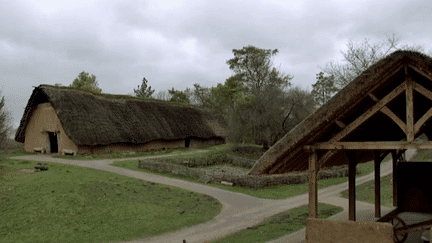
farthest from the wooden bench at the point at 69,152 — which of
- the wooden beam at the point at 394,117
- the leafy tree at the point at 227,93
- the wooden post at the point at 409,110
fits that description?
the wooden post at the point at 409,110

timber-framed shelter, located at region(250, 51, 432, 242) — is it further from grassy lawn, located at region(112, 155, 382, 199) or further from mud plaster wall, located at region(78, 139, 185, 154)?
mud plaster wall, located at region(78, 139, 185, 154)

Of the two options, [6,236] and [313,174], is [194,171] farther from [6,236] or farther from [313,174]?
[313,174]

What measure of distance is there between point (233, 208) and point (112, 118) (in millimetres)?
18013

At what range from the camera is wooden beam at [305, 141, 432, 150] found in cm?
454

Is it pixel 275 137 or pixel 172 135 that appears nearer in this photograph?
pixel 275 137

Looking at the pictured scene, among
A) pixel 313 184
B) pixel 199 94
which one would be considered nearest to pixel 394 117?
pixel 313 184

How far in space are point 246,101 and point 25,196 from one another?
2005 centimetres

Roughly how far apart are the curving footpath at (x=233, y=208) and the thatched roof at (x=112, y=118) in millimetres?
5078

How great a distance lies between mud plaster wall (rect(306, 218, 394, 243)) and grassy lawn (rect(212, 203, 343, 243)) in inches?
165

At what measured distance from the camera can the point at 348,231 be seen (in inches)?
180

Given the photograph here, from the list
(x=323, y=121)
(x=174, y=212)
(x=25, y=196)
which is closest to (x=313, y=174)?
(x=323, y=121)

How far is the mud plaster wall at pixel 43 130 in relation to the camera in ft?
82.3

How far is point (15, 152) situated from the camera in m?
26.2

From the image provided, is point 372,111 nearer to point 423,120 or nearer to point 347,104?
point 347,104
